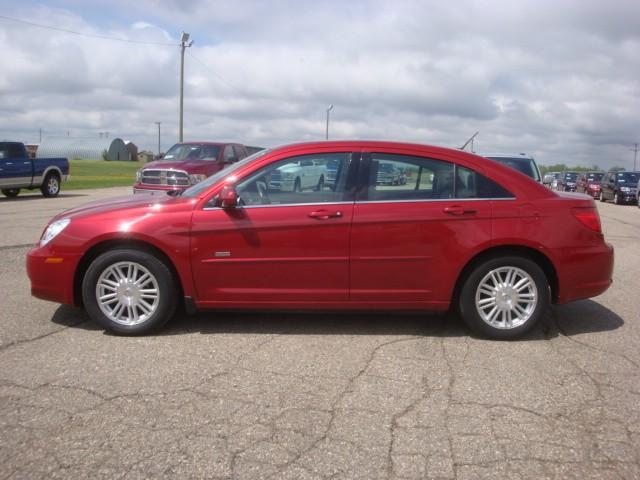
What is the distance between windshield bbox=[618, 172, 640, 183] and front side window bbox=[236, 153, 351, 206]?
1127 inches

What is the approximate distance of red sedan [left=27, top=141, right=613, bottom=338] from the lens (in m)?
5.08

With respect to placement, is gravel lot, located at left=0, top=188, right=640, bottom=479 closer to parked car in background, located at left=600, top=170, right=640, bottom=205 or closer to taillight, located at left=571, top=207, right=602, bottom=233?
taillight, located at left=571, top=207, right=602, bottom=233

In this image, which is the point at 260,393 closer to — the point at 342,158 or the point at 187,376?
the point at 187,376

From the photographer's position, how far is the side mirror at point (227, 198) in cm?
500

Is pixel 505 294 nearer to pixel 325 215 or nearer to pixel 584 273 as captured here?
pixel 584 273

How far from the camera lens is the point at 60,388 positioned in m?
4.04

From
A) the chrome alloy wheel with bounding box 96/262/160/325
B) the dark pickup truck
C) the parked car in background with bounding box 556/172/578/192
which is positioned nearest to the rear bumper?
the chrome alloy wheel with bounding box 96/262/160/325

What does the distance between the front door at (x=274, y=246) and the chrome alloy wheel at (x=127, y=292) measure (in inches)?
16.2

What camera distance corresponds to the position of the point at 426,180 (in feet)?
17.3

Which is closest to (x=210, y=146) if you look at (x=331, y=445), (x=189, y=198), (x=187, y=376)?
(x=189, y=198)

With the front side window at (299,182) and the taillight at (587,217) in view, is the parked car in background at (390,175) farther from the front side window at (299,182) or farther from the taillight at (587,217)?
the taillight at (587,217)

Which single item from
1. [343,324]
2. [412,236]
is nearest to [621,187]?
[343,324]

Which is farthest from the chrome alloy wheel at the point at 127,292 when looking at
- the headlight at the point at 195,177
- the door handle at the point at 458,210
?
the headlight at the point at 195,177

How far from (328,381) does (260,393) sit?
501mm
